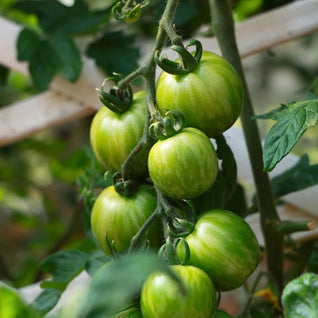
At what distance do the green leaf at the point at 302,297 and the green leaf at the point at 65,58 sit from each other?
58cm

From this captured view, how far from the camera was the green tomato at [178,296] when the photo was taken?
0.47m

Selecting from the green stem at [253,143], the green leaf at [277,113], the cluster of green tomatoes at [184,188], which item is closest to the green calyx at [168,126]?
the cluster of green tomatoes at [184,188]

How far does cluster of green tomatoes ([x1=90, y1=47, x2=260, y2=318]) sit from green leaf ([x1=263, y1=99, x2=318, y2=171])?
0.04 meters

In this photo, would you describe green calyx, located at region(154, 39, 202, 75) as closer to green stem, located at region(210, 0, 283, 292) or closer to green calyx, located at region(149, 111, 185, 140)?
green calyx, located at region(149, 111, 185, 140)

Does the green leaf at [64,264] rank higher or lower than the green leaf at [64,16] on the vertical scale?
lower

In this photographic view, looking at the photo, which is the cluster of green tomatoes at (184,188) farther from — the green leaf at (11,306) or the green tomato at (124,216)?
the green leaf at (11,306)

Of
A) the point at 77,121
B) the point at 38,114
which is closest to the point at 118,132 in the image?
the point at 38,114

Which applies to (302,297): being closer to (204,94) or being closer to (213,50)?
(204,94)

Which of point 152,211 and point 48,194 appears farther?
point 48,194

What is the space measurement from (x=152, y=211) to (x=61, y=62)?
1.65 feet

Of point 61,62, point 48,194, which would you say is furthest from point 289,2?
point 48,194

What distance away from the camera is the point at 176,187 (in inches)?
20.9

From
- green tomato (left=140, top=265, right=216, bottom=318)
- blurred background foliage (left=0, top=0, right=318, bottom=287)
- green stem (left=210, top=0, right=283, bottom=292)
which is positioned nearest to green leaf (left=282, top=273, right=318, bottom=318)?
green tomato (left=140, top=265, right=216, bottom=318)

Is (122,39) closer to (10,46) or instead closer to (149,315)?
(10,46)
